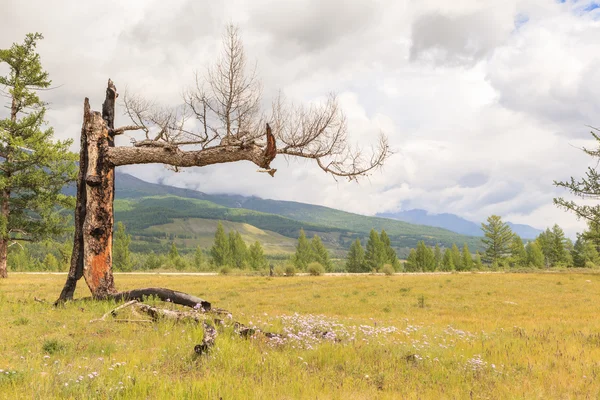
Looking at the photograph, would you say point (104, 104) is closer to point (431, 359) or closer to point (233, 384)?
point (233, 384)

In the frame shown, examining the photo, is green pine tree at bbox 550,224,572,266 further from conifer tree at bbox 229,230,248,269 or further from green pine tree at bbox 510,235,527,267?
conifer tree at bbox 229,230,248,269

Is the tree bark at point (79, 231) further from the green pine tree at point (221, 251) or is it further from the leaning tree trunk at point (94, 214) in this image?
the green pine tree at point (221, 251)

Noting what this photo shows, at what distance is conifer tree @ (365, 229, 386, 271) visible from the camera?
89000 millimetres

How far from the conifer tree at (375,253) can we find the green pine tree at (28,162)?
235 ft

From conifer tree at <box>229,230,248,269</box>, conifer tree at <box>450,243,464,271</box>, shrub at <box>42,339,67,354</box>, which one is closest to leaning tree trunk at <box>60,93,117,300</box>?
shrub at <box>42,339,67,354</box>

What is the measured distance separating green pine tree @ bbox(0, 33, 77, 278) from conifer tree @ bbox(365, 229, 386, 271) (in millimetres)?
71660

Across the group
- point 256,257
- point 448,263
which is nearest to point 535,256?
point 448,263

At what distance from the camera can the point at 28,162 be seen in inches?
1118

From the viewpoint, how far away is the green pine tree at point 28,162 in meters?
28.0

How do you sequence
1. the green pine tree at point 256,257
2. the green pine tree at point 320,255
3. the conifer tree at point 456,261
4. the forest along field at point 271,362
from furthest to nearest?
the conifer tree at point 456,261, the green pine tree at point 320,255, the green pine tree at point 256,257, the forest along field at point 271,362

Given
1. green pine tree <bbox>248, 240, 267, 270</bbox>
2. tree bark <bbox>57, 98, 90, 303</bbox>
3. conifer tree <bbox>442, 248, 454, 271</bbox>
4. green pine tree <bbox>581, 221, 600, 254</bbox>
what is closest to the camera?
tree bark <bbox>57, 98, 90, 303</bbox>

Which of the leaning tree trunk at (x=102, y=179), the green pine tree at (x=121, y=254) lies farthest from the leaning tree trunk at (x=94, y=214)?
the green pine tree at (x=121, y=254)

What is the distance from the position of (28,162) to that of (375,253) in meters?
75.9

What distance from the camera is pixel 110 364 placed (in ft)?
17.0
